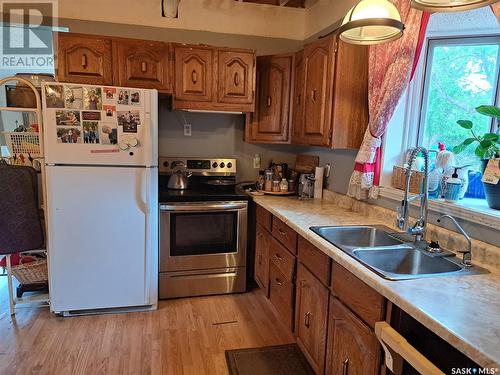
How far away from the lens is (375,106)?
2.15m

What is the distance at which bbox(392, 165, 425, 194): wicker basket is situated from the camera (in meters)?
2.02

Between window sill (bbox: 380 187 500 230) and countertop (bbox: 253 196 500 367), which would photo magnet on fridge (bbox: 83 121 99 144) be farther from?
window sill (bbox: 380 187 500 230)

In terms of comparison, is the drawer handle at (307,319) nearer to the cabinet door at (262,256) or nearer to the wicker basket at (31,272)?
the cabinet door at (262,256)

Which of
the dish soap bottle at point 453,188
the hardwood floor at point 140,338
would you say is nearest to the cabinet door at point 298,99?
the dish soap bottle at point 453,188

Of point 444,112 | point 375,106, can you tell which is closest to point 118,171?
point 375,106

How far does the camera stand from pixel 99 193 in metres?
2.54

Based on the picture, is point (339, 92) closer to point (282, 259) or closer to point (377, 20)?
point (377, 20)

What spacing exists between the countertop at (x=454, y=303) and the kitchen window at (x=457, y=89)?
3.03 ft

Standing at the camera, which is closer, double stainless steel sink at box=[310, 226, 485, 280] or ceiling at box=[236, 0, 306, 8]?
double stainless steel sink at box=[310, 226, 485, 280]

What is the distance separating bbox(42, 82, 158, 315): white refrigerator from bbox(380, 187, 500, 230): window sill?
6.08 ft

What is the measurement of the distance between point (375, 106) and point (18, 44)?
3.17 m

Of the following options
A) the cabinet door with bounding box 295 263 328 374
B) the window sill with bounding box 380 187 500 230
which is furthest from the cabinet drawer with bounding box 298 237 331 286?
the window sill with bounding box 380 187 500 230

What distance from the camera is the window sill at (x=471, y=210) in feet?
5.05

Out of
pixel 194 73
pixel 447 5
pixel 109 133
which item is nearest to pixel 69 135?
pixel 109 133
